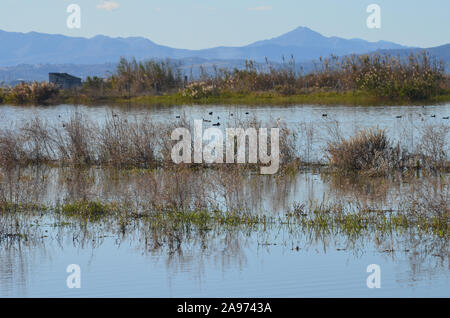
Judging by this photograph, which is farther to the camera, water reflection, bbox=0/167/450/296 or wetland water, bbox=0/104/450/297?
water reflection, bbox=0/167/450/296

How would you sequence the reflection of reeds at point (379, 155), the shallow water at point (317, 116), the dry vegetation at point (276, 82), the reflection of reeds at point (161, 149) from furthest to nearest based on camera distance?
the dry vegetation at point (276, 82), the shallow water at point (317, 116), the reflection of reeds at point (161, 149), the reflection of reeds at point (379, 155)

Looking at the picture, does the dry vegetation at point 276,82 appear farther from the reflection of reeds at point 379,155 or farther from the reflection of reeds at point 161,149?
the reflection of reeds at point 379,155

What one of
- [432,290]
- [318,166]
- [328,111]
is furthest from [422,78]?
[432,290]

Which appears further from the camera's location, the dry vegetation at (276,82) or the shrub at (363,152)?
the dry vegetation at (276,82)

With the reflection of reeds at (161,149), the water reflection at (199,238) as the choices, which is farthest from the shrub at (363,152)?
the water reflection at (199,238)

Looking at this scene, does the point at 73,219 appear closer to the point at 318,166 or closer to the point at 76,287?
the point at 76,287

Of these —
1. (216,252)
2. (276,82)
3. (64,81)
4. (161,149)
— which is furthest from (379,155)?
(64,81)

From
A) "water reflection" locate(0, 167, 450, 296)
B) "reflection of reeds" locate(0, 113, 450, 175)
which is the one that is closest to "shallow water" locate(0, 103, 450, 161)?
"reflection of reeds" locate(0, 113, 450, 175)

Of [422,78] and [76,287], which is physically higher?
[422,78]

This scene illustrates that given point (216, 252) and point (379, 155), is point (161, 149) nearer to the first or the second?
point (379, 155)

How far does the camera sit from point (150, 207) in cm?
1196

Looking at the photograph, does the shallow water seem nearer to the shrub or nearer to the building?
the shrub

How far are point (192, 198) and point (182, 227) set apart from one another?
1282mm
